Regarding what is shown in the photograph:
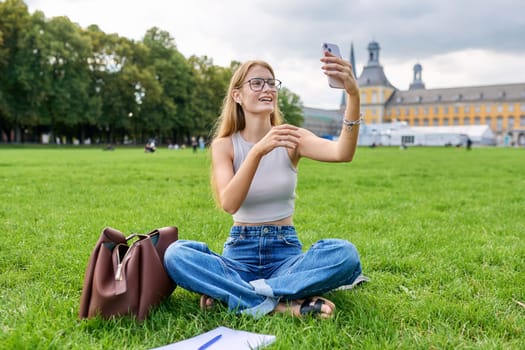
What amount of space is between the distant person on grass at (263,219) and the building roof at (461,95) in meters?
125

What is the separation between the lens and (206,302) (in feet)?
9.64

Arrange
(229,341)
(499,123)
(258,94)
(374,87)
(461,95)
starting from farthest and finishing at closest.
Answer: (374,87), (461,95), (499,123), (258,94), (229,341)

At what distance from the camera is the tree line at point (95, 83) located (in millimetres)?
41625

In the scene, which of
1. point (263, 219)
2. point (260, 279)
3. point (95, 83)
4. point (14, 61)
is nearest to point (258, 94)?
point (263, 219)

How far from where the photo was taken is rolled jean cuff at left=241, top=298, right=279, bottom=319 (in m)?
2.82

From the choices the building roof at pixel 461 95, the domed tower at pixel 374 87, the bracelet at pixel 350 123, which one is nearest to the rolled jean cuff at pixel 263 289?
the bracelet at pixel 350 123

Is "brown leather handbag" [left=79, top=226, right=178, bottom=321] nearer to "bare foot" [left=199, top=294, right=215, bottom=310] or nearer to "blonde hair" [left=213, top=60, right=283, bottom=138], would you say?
"bare foot" [left=199, top=294, right=215, bottom=310]

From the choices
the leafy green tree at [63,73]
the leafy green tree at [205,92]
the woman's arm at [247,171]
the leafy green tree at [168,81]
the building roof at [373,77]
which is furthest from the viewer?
the building roof at [373,77]

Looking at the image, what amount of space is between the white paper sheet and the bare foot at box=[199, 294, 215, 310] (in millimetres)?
334

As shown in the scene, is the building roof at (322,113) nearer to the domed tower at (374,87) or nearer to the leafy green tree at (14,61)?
the domed tower at (374,87)

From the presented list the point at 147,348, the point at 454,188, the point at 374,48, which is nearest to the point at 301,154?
the point at 147,348

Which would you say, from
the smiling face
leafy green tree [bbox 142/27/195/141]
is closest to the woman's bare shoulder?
the smiling face

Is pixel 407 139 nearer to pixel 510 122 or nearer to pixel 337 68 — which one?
pixel 510 122

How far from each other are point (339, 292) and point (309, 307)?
52 centimetres
